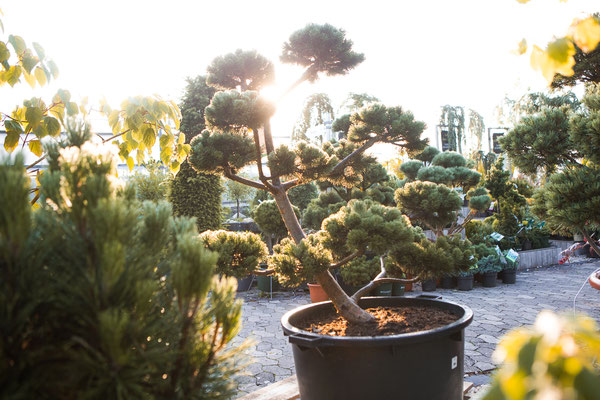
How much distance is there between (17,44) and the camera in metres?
1.31

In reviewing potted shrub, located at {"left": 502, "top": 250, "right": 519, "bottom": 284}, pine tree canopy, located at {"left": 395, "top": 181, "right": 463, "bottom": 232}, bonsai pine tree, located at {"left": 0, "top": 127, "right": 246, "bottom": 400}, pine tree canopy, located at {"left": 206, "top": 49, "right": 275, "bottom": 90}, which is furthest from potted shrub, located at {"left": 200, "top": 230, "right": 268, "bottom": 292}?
potted shrub, located at {"left": 502, "top": 250, "right": 519, "bottom": 284}

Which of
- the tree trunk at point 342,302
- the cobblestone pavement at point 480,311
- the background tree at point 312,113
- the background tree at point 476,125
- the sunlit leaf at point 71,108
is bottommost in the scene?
the cobblestone pavement at point 480,311

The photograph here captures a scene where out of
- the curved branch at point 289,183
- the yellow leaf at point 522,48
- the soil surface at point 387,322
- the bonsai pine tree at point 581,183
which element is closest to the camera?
the yellow leaf at point 522,48

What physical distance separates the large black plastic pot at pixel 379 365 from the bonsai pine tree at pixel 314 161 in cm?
46

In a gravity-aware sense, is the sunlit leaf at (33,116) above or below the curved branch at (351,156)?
below

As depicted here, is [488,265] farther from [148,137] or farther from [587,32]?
[587,32]

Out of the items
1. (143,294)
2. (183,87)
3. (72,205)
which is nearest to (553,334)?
(143,294)

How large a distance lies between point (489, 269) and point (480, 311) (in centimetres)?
167

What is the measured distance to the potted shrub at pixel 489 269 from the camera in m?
6.12

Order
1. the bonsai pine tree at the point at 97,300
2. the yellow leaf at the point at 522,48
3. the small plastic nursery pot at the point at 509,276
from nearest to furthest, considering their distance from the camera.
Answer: the bonsai pine tree at the point at 97,300, the yellow leaf at the point at 522,48, the small plastic nursery pot at the point at 509,276

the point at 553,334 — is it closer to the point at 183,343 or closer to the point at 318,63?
the point at 183,343

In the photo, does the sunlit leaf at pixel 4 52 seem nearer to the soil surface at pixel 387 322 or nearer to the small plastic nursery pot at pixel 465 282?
the soil surface at pixel 387 322

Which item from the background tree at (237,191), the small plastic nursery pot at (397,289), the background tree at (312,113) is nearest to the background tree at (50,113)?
the small plastic nursery pot at (397,289)

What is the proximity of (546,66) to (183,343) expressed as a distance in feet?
2.63
